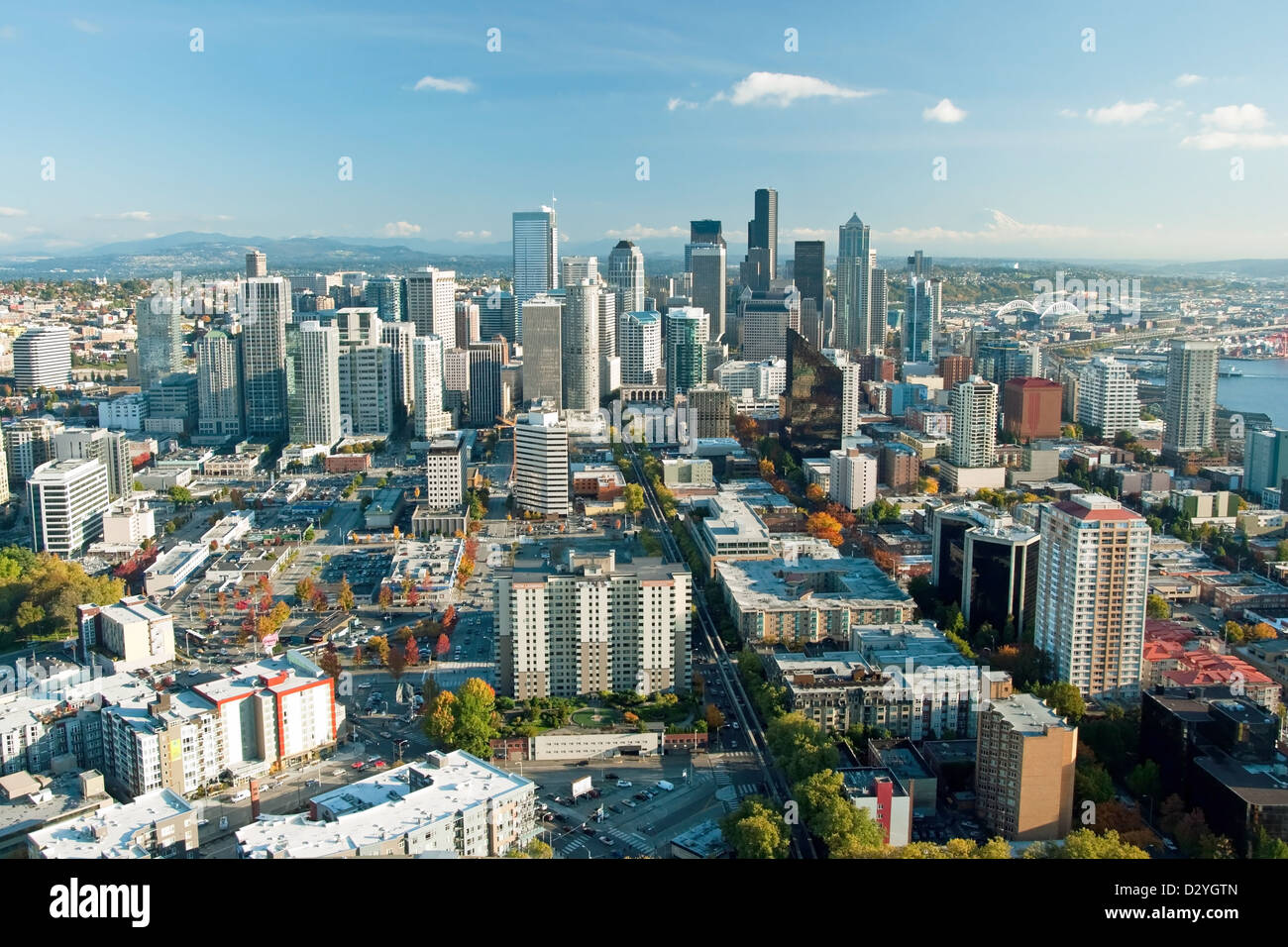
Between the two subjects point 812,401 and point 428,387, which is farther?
point 428,387

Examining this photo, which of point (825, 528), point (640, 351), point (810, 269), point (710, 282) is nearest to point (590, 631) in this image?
point (825, 528)

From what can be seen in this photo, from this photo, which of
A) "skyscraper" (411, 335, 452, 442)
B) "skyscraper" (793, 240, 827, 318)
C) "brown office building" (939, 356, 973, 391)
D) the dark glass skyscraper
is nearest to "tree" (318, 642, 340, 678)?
the dark glass skyscraper

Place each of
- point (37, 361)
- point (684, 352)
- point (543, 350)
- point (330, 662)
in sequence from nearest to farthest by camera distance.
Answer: point (330, 662), point (543, 350), point (37, 361), point (684, 352)

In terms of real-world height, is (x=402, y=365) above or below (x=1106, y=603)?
above

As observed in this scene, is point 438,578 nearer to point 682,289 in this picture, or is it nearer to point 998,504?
point 998,504

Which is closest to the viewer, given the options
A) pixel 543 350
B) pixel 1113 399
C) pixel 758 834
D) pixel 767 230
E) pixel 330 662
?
pixel 758 834

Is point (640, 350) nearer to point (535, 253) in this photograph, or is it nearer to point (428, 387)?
point (535, 253)
